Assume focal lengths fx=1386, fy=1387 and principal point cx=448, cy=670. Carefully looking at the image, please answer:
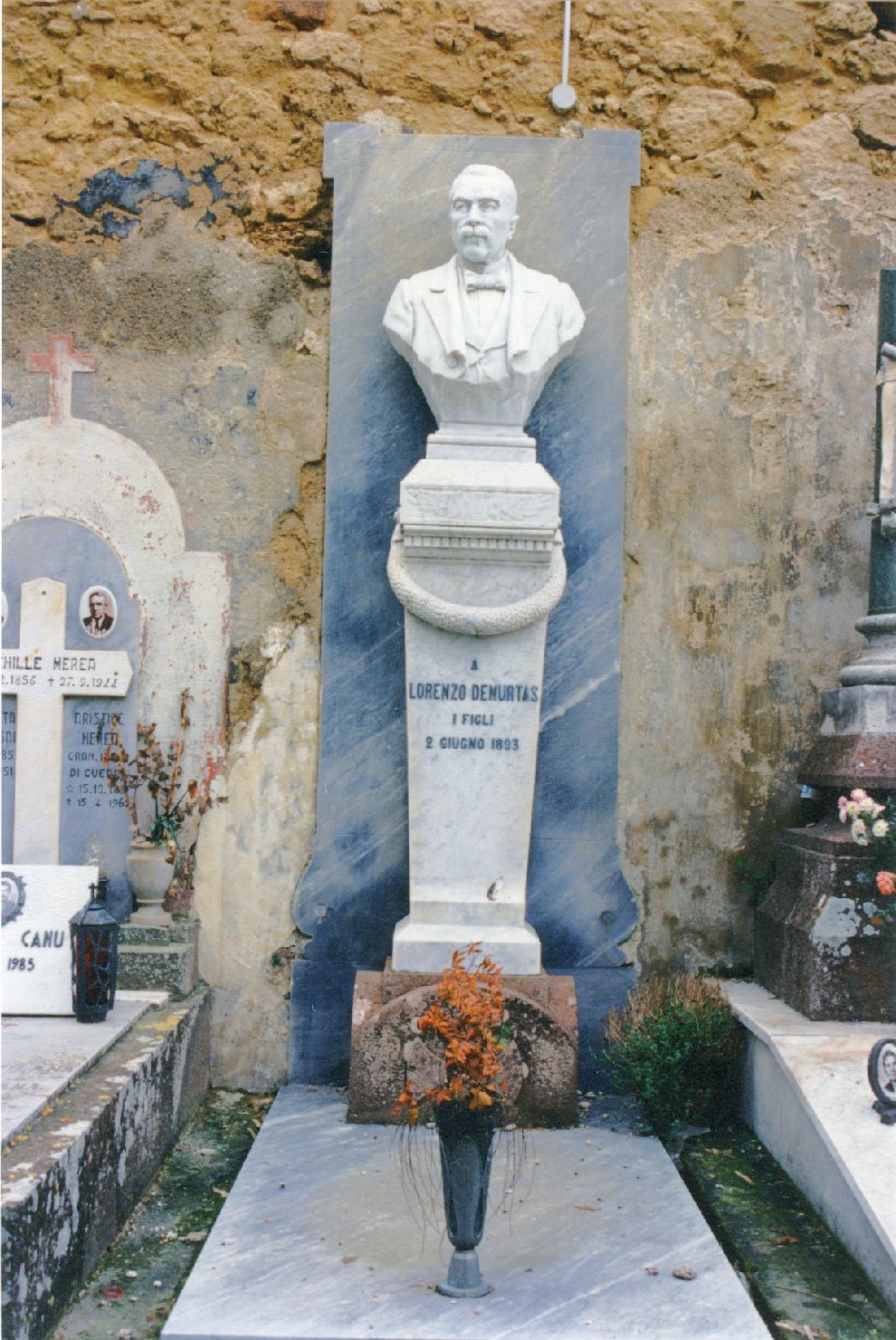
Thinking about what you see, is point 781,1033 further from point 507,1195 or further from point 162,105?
point 162,105

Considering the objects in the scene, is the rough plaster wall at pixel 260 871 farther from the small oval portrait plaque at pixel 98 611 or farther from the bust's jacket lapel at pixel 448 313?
the bust's jacket lapel at pixel 448 313

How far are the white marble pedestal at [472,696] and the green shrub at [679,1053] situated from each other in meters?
0.48

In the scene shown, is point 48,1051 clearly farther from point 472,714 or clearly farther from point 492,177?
point 492,177

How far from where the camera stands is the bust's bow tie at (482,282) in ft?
17.6

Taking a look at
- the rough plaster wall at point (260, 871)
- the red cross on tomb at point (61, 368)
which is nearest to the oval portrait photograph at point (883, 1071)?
the rough plaster wall at point (260, 871)

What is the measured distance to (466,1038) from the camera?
3.40m

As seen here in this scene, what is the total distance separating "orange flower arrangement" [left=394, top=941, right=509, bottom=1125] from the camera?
334 cm

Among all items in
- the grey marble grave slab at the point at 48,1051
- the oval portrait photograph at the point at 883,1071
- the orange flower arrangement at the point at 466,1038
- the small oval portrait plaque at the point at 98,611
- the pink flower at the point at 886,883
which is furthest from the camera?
the small oval portrait plaque at the point at 98,611

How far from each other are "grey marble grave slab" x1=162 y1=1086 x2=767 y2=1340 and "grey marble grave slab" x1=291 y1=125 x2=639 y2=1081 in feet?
3.61

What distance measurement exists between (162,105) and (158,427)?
4.68 feet

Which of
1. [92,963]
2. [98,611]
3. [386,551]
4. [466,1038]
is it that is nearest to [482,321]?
[386,551]

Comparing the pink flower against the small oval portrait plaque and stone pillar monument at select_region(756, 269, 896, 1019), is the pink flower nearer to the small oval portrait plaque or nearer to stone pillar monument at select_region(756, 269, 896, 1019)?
stone pillar monument at select_region(756, 269, 896, 1019)

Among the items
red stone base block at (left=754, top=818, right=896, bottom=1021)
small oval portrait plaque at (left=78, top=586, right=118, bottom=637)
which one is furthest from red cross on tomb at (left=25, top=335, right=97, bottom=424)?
red stone base block at (left=754, top=818, right=896, bottom=1021)

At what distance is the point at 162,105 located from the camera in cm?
603
